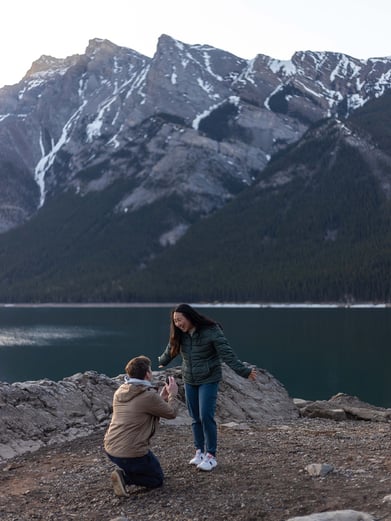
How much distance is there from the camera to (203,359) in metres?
12.4

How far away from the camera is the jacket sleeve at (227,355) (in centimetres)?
1220

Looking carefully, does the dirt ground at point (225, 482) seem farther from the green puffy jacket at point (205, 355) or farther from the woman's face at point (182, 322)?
the woman's face at point (182, 322)

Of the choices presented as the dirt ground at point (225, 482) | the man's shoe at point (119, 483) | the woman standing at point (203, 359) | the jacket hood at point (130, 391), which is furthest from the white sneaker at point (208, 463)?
the jacket hood at point (130, 391)

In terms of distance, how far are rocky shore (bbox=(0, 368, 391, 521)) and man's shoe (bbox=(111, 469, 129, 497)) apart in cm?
12

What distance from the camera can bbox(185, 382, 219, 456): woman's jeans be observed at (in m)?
12.4

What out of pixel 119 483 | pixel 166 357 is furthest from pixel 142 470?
pixel 166 357

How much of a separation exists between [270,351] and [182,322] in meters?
64.0

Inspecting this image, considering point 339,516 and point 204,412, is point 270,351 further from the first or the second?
point 339,516

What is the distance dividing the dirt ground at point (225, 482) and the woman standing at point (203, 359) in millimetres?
822

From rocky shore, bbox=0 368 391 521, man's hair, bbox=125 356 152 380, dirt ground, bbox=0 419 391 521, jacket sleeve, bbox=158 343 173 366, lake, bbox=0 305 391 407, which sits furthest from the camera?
lake, bbox=0 305 391 407

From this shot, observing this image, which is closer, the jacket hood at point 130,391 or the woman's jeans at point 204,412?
the jacket hood at point 130,391

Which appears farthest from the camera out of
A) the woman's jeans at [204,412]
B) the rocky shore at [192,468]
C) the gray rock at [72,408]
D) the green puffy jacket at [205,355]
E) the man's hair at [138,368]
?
the gray rock at [72,408]

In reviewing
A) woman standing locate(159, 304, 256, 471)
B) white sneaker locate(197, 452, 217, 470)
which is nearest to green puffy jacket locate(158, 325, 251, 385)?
woman standing locate(159, 304, 256, 471)

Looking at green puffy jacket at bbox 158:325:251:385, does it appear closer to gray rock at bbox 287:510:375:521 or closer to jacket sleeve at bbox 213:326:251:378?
jacket sleeve at bbox 213:326:251:378
